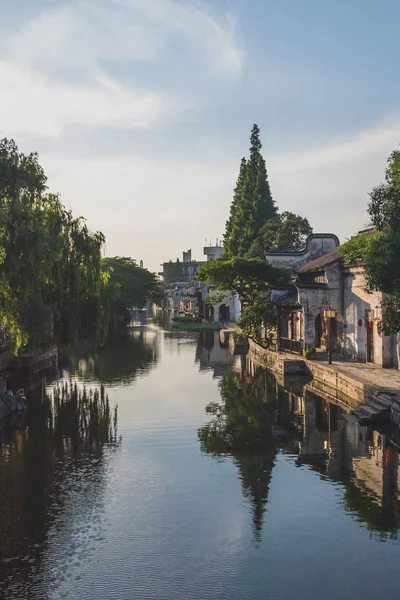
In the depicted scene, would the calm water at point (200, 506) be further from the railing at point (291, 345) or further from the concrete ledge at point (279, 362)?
the railing at point (291, 345)

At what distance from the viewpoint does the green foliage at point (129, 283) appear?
9688cm

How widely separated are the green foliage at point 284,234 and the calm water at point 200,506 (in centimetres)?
4861

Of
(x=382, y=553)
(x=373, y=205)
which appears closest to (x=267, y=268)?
(x=373, y=205)

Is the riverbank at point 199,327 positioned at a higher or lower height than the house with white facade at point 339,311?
lower

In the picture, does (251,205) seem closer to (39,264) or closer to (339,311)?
(339,311)

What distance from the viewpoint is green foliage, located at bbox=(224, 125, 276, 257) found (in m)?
85.5

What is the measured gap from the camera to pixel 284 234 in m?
75.9

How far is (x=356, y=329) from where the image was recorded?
124ft

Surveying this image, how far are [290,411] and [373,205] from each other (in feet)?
34.8

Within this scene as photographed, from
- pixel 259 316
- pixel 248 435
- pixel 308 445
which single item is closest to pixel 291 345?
pixel 259 316

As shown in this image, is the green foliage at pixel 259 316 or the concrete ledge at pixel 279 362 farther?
the green foliage at pixel 259 316

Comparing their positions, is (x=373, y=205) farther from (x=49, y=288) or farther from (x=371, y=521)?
(x=49, y=288)

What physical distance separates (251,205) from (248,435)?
6636cm

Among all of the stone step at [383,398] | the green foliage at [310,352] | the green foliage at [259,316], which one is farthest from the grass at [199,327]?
the stone step at [383,398]
